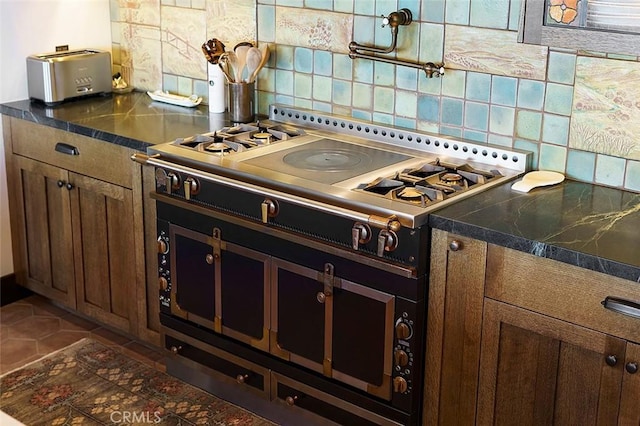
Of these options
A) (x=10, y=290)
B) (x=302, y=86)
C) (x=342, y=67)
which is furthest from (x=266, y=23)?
(x=10, y=290)

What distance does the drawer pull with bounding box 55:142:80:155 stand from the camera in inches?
138

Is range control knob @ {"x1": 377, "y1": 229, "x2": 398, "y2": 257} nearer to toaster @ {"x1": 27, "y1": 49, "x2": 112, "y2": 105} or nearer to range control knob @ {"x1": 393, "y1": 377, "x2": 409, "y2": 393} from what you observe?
range control knob @ {"x1": 393, "y1": 377, "x2": 409, "y2": 393}

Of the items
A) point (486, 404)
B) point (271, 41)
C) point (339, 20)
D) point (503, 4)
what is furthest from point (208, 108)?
point (486, 404)

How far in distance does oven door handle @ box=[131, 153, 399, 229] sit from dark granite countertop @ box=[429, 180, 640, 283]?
0.15 meters

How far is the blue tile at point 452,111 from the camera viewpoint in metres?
3.00

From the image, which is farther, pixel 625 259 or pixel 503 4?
pixel 503 4

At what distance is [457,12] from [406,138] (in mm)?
463

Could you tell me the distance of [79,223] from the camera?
361 centimetres

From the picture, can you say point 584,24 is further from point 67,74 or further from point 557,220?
point 67,74

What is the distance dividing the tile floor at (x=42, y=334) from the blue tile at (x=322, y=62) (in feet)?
4.16

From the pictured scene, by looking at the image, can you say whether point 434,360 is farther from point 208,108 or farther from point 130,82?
point 130,82

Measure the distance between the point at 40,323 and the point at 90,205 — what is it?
2.17 ft

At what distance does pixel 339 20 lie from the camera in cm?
323

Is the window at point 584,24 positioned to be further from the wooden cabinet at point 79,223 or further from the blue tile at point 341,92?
the wooden cabinet at point 79,223
